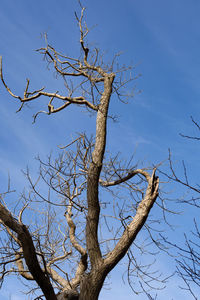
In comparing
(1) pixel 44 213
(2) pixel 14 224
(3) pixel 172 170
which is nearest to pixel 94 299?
(2) pixel 14 224

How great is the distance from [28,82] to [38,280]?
3117 mm

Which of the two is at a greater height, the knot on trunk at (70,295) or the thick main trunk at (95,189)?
the thick main trunk at (95,189)

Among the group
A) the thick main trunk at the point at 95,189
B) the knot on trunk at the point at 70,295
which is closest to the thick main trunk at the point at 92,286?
the thick main trunk at the point at 95,189

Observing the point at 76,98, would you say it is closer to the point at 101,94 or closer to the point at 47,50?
the point at 101,94

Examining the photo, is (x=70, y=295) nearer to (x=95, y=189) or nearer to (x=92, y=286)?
(x=92, y=286)

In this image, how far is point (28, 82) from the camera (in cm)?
559

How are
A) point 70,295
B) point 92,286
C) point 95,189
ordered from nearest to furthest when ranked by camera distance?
point 92,286
point 70,295
point 95,189

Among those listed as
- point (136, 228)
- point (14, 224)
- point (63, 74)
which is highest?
point (63, 74)

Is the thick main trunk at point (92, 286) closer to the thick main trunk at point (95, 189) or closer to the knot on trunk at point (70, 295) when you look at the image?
the thick main trunk at point (95, 189)

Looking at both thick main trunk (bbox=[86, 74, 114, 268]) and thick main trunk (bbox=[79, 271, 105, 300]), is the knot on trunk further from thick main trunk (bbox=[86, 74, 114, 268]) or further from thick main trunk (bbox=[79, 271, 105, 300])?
thick main trunk (bbox=[86, 74, 114, 268])

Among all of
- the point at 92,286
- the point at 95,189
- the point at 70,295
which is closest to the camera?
the point at 92,286

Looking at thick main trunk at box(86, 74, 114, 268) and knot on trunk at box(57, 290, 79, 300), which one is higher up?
thick main trunk at box(86, 74, 114, 268)

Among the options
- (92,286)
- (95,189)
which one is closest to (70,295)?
(92,286)

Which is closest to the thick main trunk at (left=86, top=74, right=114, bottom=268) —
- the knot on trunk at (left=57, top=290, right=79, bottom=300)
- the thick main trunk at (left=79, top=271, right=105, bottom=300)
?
the thick main trunk at (left=79, top=271, right=105, bottom=300)
